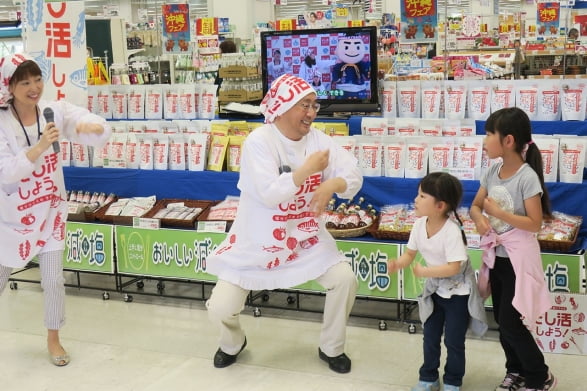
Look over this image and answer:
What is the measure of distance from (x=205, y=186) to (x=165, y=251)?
556mm

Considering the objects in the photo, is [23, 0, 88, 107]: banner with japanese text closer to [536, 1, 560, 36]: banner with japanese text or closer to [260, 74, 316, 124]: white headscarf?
[260, 74, 316, 124]: white headscarf

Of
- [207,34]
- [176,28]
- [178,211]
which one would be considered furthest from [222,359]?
[207,34]

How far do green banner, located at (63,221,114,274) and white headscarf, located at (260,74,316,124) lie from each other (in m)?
1.86

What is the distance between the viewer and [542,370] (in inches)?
124

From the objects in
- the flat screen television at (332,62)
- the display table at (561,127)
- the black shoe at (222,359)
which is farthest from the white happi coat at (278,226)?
the flat screen television at (332,62)

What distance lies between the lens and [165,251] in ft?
15.3

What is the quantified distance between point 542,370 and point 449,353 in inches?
15.8

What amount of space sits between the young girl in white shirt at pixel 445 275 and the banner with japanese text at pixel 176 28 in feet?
16.3

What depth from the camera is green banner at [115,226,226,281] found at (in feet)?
15.0

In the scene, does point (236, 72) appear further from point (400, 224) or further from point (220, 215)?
point (400, 224)

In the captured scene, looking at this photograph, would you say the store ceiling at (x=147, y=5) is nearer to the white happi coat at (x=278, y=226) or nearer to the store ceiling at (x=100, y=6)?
the store ceiling at (x=100, y=6)

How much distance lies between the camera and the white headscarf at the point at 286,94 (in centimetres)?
340

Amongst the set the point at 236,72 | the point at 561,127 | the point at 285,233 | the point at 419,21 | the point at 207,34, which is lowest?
the point at 285,233

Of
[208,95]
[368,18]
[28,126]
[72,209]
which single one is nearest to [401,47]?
[368,18]
